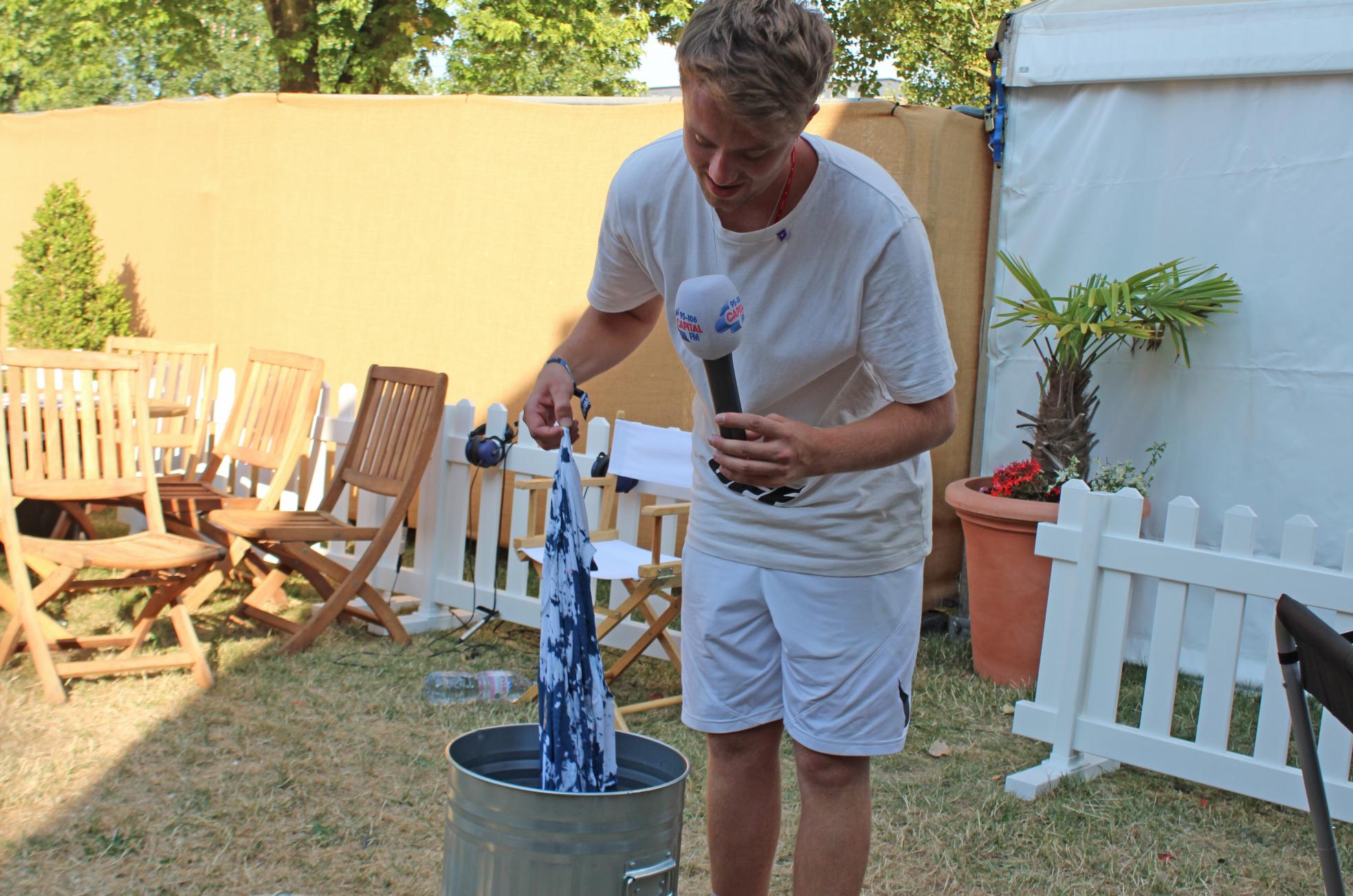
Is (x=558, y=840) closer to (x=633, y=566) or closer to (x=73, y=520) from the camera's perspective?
(x=633, y=566)

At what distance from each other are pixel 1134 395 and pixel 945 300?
37.3 inches

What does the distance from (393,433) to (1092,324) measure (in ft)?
10.1

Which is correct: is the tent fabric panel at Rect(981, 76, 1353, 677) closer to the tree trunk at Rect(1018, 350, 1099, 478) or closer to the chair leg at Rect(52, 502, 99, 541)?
the tree trunk at Rect(1018, 350, 1099, 478)

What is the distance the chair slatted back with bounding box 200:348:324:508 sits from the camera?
17.8 feet

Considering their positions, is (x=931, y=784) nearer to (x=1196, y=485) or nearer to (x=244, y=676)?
(x=1196, y=485)

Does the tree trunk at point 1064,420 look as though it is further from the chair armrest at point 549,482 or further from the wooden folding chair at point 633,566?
the chair armrest at point 549,482

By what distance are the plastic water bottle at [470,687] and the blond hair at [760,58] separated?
3.14 m

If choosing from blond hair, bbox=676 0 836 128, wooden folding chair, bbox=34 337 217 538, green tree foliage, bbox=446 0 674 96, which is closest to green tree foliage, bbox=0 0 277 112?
green tree foliage, bbox=446 0 674 96

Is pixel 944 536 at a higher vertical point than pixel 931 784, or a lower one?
higher

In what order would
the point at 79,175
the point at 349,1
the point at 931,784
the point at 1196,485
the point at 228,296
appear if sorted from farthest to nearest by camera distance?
the point at 349,1 < the point at 79,175 < the point at 228,296 < the point at 1196,485 < the point at 931,784

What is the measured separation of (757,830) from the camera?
90.7 inches

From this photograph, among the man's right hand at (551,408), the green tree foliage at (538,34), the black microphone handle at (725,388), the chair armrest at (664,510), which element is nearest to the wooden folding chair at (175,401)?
the chair armrest at (664,510)

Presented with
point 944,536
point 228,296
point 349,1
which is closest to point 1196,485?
point 944,536

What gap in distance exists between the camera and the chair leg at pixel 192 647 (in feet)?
14.1
